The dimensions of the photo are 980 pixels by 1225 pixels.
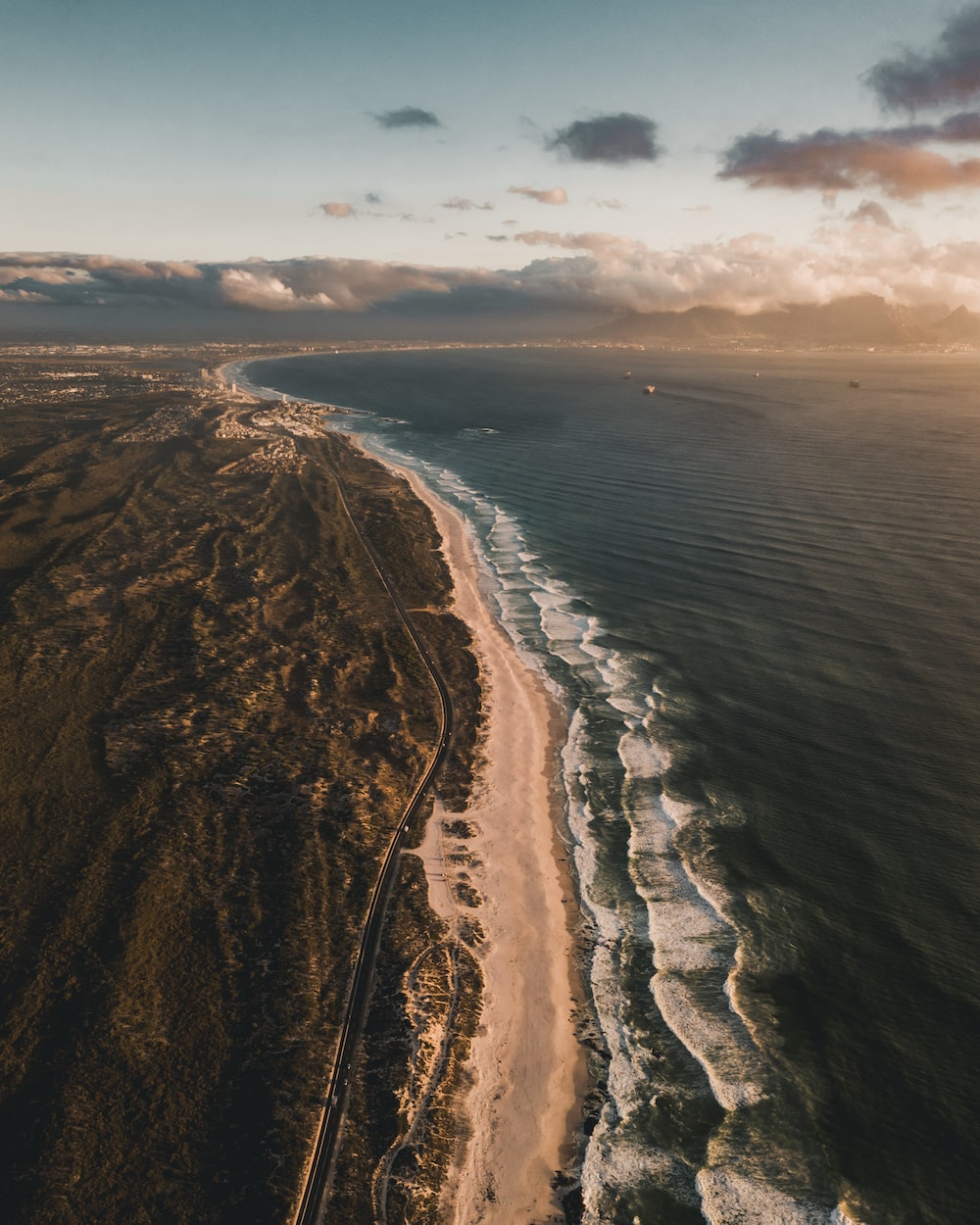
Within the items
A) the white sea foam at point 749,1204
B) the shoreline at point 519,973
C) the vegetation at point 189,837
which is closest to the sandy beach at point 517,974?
the shoreline at point 519,973

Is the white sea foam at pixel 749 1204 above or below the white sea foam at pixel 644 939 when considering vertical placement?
below

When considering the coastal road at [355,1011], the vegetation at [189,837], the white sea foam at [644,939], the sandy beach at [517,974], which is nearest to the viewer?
the coastal road at [355,1011]

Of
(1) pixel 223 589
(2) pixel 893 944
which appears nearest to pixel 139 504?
(1) pixel 223 589

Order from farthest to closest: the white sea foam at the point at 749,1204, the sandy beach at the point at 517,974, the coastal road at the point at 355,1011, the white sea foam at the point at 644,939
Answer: the sandy beach at the point at 517,974 → the white sea foam at the point at 644,939 → the coastal road at the point at 355,1011 → the white sea foam at the point at 749,1204

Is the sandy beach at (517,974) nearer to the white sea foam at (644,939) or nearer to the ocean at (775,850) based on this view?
the white sea foam at (644,939)

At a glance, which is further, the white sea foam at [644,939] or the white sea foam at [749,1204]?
the white sea foam at [644,939]
